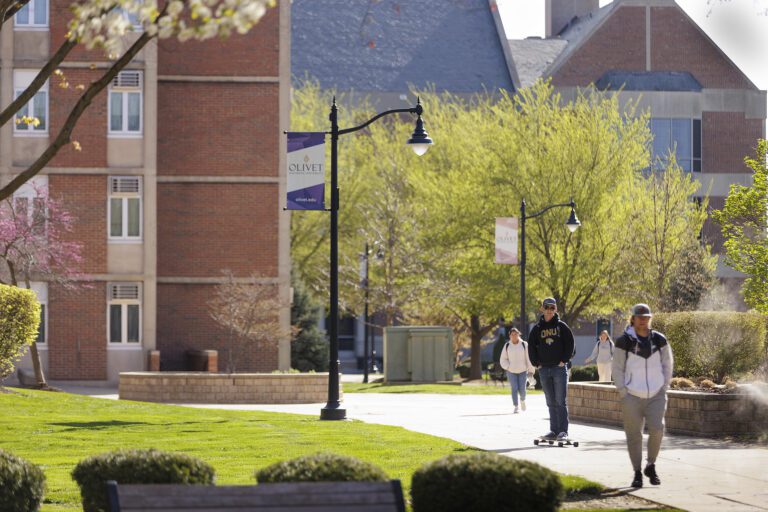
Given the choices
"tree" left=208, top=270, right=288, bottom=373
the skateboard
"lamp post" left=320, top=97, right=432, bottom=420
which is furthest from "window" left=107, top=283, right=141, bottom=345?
the skateboard

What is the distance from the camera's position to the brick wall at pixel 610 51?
63344mm

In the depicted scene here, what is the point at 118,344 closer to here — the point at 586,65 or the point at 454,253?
the point at 454,253

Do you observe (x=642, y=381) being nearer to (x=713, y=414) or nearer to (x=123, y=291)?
(x=713, y=414)

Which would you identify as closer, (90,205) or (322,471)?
(322,471)

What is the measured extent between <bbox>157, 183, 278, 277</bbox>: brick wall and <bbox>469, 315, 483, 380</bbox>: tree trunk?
13727 mm

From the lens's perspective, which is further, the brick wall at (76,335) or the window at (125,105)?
the window at (125,105)

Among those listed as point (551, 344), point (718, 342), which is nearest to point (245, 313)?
point (718, 342)

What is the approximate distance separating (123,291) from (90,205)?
8.32 feet

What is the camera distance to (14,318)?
26.5m

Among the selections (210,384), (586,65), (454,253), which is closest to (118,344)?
(210,384)

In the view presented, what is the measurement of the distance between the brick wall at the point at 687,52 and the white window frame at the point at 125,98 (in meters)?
32.4

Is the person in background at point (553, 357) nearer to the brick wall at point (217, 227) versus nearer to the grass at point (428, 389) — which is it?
the grass at point (428, 389)

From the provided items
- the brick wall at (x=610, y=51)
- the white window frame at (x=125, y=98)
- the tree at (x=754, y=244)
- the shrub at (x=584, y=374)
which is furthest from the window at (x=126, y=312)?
the brick wall at (x=610, y=51)

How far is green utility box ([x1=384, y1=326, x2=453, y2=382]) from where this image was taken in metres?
43.1
